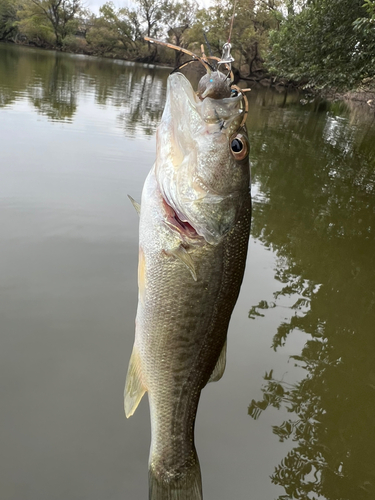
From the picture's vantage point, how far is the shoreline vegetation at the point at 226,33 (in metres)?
10.7

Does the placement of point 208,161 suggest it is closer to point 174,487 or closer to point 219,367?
point 219,367

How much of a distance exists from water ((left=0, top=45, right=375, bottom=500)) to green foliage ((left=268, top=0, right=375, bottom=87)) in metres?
5.04

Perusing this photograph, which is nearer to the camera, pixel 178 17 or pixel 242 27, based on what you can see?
pixel 242 27

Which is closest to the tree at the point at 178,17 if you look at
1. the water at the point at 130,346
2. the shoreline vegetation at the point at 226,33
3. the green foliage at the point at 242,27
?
the shoreline vegetation at the point at 226,33

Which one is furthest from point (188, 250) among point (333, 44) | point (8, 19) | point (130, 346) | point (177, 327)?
point (8, 19)

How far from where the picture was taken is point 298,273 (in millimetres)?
5047

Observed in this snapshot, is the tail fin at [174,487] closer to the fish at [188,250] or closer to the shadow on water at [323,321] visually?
the fish at [188,250]

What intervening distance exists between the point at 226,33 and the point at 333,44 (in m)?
31.0

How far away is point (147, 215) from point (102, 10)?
62716 millimetres

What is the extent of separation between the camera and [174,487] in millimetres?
1718

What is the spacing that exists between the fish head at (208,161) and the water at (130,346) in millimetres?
1984

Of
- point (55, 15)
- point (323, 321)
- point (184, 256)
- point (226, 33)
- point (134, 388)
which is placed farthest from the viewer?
point (55, 15)

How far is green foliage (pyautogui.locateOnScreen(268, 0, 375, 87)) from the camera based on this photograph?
9.66 meters

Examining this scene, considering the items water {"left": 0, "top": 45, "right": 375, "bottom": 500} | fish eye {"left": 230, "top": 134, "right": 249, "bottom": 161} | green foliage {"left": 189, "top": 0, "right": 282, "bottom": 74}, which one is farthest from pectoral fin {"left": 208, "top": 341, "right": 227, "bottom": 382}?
green foliage {"left": 189, "top": 0, "right": 282, "bottom": 74}
